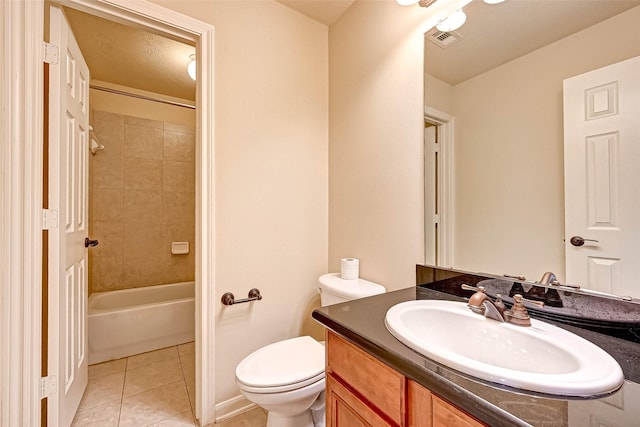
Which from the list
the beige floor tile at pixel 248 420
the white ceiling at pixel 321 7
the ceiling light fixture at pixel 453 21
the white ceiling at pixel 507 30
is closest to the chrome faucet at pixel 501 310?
the white ceiling at pixel 507 30

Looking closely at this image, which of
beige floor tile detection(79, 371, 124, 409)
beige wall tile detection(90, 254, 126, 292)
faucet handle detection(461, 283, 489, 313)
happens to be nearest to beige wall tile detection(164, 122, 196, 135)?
beige wall tile detection(90, 254, 126, 292)

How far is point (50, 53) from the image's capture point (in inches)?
47.9

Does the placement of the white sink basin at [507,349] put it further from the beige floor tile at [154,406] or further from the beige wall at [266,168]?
the beige floor tile at [154,406]

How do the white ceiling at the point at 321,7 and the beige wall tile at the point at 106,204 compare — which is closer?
the white ceiling at the point at 321,7

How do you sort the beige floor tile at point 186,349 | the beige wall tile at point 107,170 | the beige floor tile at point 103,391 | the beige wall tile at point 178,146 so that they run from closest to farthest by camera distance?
the beige floor tile at point 103,391
the beige floor tile at point 186,349
the beige wall tile at point 107,170
the beige wall tile at point 178,146

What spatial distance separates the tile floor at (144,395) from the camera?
149cm

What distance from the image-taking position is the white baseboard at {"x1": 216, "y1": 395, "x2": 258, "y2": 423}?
58.7 inches

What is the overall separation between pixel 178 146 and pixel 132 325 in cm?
181

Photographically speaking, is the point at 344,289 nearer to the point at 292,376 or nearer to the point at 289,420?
the point at 292,376

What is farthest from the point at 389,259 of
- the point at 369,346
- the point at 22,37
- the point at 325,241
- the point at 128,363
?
the point at 128,363

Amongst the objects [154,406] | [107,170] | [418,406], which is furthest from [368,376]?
[107,170]

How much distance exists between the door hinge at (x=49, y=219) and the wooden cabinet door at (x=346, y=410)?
52.8 inches

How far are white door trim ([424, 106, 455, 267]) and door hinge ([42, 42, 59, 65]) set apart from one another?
1.71m

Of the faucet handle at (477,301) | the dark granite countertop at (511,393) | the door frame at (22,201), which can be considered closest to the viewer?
the dark granite countertop at (511,393)
